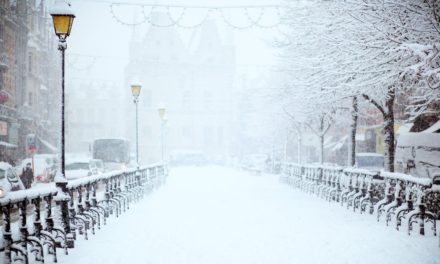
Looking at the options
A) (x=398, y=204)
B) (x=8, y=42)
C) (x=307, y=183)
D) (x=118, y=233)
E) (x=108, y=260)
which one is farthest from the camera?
(x=8, y=42)

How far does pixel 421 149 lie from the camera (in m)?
22.9

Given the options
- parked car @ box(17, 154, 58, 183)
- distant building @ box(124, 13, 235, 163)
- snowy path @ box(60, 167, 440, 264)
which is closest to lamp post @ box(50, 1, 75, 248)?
snowy path @ box(60, 167, 440, 264)

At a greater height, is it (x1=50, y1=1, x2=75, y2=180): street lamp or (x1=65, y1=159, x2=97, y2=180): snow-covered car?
(x1=50, y1=1, x2=75, y2=180): street lamp

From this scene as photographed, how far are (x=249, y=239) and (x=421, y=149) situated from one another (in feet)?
47.8

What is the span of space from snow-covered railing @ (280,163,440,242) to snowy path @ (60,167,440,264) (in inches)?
18.0

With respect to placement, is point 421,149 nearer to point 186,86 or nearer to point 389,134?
point 389,134

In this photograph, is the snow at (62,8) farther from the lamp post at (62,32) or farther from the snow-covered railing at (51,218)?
the snow-covered railing at (51,218)

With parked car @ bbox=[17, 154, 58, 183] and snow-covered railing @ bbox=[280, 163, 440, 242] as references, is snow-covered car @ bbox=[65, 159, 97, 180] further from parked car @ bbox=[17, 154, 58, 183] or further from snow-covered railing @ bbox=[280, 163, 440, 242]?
snow-covered railing @ bbox=[280, 163, 440, 242]

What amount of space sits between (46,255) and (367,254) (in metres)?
5.48

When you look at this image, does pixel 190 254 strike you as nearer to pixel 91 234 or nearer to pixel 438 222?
pixel 91 234

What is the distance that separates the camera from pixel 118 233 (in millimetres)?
11938

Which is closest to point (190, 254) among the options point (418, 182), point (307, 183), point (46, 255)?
point (46, 255)

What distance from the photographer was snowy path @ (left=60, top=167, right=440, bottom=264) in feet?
29.3

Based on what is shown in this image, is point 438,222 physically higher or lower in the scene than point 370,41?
lower
